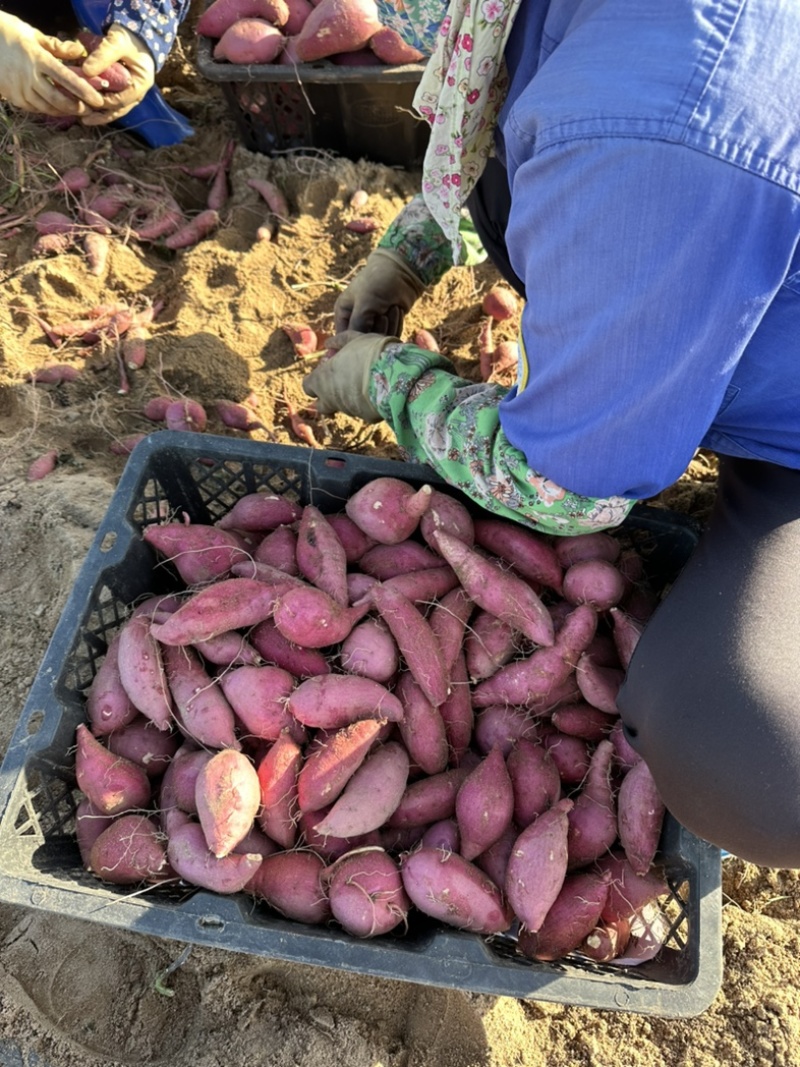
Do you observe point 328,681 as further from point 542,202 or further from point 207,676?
point 542,202

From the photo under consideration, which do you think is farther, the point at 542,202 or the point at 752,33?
the point at 542,202

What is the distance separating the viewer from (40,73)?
7.19ft

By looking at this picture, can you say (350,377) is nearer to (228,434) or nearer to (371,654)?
(228,434)

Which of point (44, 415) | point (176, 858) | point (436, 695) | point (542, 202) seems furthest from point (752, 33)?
point (44, 415)

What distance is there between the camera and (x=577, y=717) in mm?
1429

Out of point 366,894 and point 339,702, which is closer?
point 366,894

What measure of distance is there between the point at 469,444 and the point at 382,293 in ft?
2.69

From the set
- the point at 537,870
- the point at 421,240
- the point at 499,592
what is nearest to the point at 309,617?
the point at 499,592

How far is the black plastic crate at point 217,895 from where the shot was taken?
1.13 meters

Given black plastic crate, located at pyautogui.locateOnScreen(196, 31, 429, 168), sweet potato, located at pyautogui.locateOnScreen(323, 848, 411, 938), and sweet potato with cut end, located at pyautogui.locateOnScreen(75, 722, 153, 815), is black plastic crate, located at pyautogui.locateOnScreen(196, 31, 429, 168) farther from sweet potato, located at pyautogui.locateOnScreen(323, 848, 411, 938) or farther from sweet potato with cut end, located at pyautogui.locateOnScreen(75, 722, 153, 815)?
sweet potato, located at pyautogui.locateOnScreen(323, 848, 411, 938)

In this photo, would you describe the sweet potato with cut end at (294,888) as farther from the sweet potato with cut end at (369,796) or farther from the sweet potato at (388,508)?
the sweet potato at (388,508)

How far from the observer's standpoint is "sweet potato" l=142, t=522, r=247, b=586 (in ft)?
4.89

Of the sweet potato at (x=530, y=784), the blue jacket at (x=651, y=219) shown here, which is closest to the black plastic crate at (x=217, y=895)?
the sweet potato at (x=530, y=784)

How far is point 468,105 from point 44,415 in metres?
1.42
